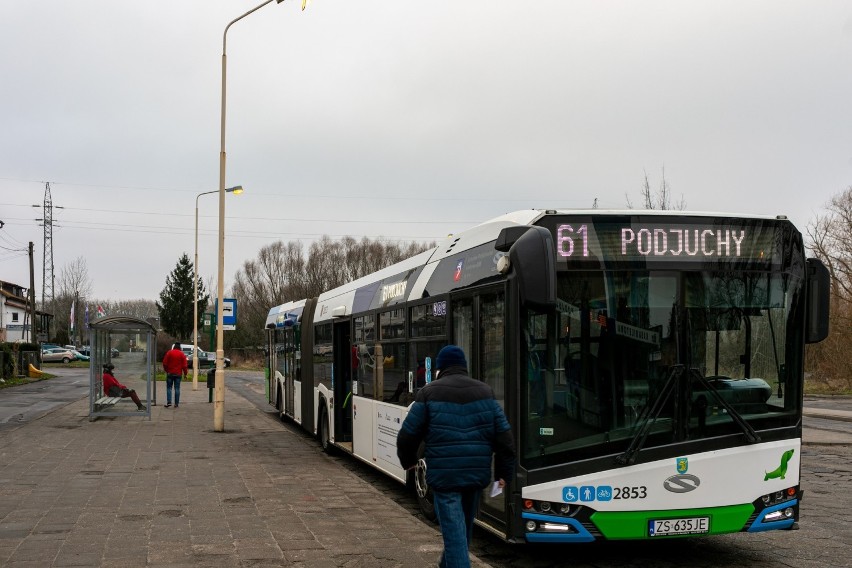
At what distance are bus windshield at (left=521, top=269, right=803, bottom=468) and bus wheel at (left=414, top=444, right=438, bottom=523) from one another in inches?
103

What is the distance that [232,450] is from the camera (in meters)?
15.3

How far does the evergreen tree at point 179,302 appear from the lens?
85.9 meters

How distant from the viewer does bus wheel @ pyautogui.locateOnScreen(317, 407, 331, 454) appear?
15.3 meters

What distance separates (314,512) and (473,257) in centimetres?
336

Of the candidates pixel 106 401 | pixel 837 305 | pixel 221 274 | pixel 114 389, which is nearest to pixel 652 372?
pixel 221 274

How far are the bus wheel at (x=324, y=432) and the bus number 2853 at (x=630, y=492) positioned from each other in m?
8.97

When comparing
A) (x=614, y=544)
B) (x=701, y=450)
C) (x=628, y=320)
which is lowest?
(x=614, y=544)

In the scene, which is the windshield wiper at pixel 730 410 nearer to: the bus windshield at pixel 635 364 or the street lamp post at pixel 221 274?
the bus windshield at pixel 635 364

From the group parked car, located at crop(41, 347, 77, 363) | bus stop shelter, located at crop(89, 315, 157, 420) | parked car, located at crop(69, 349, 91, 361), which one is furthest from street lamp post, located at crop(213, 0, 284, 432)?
parked car, located at crop(69, 349, 91, 361)

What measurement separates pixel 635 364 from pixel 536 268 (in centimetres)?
129

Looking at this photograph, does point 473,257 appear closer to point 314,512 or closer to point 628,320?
point 628,320

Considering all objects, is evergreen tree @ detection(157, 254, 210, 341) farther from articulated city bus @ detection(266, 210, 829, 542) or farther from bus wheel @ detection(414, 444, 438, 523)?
articulated city bus @ detection(266, 210, 829, 542)

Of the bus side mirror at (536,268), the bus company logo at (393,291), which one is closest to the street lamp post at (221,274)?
the bus company logo at (393,291)

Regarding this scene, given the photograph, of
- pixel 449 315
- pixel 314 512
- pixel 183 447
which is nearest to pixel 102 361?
pixel 183 447
